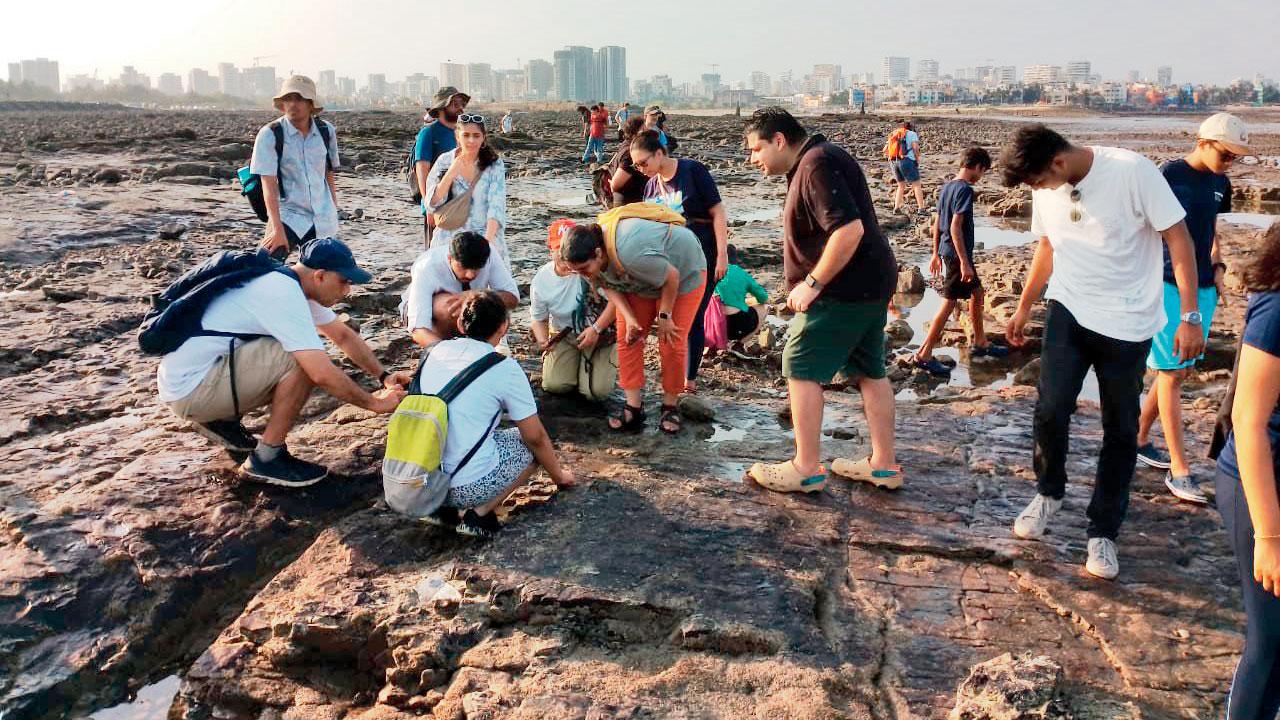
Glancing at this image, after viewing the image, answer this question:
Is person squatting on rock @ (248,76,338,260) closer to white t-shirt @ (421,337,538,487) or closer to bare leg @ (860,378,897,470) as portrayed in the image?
white t-shirt @ (421,337,538,487)

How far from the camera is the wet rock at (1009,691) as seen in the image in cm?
234

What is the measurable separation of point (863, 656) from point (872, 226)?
1.69m

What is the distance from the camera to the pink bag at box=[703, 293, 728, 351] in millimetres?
5824

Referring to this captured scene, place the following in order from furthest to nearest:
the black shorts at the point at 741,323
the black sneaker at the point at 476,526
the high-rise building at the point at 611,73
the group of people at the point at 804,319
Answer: the high-rise building at the point at 611,73 < the black shorts at the point at 741,323 < the black sneaker at the point at 476,526 < the group of people at the point at 804,319

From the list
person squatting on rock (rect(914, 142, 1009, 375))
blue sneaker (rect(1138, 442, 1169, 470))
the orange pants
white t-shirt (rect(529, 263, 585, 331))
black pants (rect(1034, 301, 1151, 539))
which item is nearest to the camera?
black pants (rect(1034, 301, 1151, 539))

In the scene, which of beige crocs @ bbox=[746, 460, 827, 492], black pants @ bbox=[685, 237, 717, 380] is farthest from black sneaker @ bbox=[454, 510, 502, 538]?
black pants @ bbox=[685, 237, 717, 380]

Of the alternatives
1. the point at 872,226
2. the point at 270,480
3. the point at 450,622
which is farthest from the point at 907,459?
the point at 270,480

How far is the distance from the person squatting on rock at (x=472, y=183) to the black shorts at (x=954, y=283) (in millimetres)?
3143

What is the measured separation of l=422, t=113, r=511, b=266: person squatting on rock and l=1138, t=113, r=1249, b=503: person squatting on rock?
329 centimetres


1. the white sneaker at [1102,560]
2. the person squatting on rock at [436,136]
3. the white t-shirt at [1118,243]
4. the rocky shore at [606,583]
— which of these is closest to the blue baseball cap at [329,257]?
the rocky shore at [606,583]

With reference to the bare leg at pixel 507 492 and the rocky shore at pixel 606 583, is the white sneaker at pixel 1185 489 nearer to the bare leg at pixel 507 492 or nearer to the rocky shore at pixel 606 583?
the rocky shore at pixel 606 583

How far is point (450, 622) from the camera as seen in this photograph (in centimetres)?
287

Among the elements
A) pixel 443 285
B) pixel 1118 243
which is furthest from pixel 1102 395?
pixel 443 285

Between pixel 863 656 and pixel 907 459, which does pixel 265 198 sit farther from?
pixel 863 656
